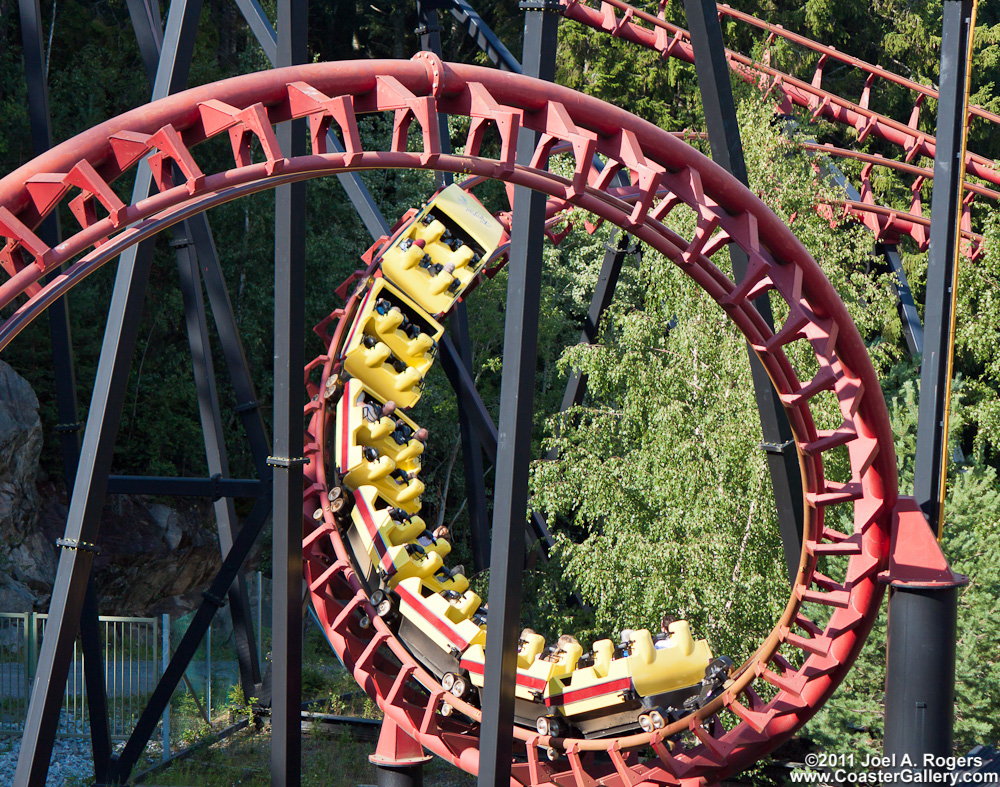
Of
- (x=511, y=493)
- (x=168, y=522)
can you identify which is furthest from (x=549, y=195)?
(x=168, y=522)

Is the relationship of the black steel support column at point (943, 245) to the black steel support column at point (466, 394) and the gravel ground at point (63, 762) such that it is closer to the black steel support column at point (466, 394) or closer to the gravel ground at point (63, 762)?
the black steel support column at point (466, 394)

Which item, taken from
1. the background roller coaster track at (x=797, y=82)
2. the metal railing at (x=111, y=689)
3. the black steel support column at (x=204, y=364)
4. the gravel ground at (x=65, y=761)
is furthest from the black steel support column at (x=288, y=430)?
the background roller coaster track at (x=797, y=82)

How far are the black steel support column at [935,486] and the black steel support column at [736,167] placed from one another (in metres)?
0.92

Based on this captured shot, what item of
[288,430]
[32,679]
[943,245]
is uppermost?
[943,245]

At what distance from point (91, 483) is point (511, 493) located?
6.42 ft

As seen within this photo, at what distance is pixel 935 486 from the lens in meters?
4.76

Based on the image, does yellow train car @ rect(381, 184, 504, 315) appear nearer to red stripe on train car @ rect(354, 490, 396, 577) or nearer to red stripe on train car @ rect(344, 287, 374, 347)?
red stripe on train car @ rect(344, 287, 374, 347)

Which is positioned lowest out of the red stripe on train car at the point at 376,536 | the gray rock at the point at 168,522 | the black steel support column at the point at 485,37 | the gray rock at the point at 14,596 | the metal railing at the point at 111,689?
the metal railing at the point at 111,689

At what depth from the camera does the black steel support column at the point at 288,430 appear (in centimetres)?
506

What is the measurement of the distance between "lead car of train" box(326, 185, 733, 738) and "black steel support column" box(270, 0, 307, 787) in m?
1.39

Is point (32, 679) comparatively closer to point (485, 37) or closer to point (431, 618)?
point (431, 618)

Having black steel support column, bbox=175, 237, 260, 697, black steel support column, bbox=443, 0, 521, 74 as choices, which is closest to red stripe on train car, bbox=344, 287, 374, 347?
black steel support column, bbox=175, 237, 260, 697

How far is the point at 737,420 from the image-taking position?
8.14 meters

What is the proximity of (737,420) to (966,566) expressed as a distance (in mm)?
2172
